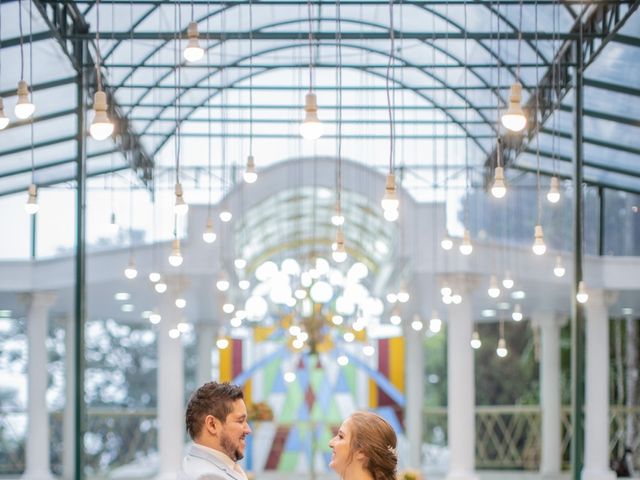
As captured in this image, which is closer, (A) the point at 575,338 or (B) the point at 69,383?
(A) the point at 575,338

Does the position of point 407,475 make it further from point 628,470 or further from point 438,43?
point 628,470

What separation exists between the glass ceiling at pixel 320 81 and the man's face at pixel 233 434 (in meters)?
10.1

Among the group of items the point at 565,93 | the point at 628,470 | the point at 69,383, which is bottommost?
the point at 628,470

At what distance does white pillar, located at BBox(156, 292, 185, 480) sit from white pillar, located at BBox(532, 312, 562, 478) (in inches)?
390

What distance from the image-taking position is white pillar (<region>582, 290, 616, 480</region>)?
890 inches

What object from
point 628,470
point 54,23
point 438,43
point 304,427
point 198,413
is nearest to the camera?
point 198,413

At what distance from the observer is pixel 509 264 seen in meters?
22.4

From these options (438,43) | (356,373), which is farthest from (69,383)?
(438,43)

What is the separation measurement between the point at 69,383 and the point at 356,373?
9.54 metres

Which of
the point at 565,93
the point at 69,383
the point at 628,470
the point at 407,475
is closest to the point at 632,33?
the point at 565,93

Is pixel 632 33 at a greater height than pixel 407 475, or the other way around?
pixel 632 33

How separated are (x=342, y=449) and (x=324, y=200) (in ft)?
70.7

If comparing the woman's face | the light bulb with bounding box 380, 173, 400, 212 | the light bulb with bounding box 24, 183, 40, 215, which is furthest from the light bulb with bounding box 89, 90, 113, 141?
the woman's face

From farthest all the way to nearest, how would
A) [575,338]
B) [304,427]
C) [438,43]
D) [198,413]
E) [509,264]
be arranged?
1. [304,427]
2. [509,264]
3. [438,43]
4. [575,338]
5. [198,413]
